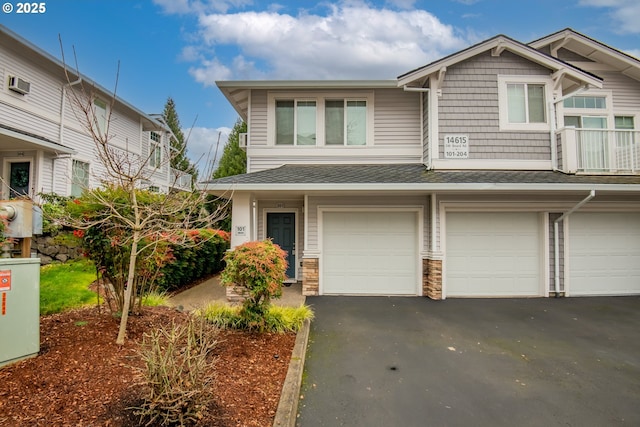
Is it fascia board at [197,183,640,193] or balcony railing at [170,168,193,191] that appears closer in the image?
balcony railing at [170,168,193,191]

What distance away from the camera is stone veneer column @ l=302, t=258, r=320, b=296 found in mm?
8148

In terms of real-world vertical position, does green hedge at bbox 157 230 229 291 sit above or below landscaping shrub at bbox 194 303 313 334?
above

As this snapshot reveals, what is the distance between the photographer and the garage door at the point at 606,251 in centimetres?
834

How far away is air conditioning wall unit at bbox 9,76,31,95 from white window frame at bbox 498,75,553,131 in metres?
14.8

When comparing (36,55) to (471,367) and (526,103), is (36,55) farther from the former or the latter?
(526,103)

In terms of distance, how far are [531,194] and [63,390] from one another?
9.59 m

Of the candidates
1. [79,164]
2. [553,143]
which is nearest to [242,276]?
[553,143]

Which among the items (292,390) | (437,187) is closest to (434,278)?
(437,187)

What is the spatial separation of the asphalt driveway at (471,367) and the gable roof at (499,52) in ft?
19.8

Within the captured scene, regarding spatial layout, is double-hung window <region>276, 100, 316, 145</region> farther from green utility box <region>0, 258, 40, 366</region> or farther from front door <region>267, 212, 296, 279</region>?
green utility box <region>0, 258, 40, 366</region>

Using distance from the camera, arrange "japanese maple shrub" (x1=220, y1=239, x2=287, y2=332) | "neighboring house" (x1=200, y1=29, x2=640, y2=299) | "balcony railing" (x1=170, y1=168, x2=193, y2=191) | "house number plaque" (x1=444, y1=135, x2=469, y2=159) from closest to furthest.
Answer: "balcony railing" (x1=170, y1=168, x2=193, y2=191) < "japanese maple shrub" (x1=220, y1=239, x2=287, y2=332) < "neighboring house" (x1=200, y1=29, x2=640, y2=299) < "house number plaque" (x1=444, y1=135, x2=469, y2=159)

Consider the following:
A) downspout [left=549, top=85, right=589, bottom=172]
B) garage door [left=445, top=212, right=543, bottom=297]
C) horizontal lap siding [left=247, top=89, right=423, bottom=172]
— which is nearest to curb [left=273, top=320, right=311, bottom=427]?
garage door [left=445, top=212, right=543, bottom=297]

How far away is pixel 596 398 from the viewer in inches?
140

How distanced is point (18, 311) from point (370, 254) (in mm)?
6749
